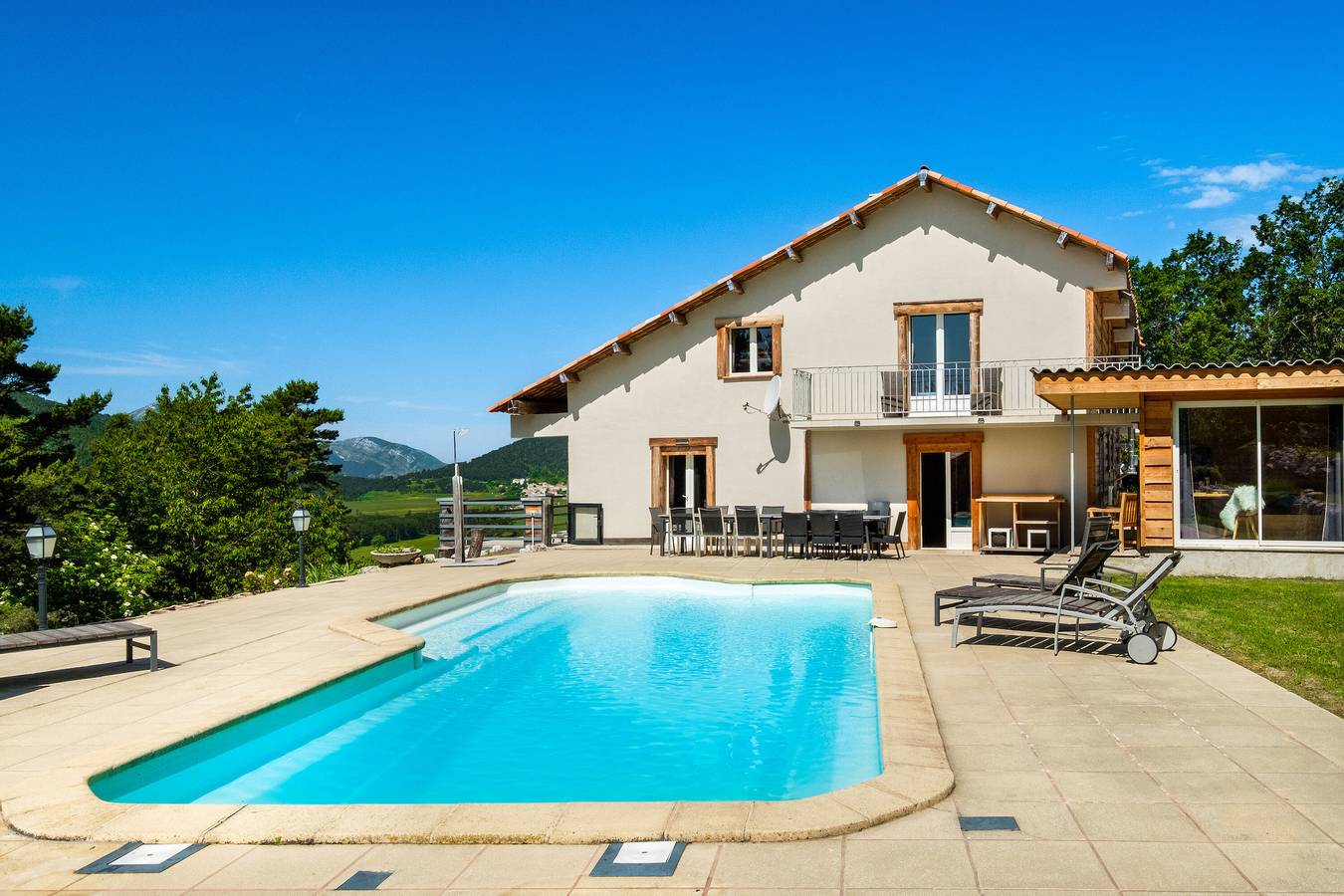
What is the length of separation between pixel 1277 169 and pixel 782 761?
50392 mm

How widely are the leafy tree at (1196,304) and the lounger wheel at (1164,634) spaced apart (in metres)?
36.4

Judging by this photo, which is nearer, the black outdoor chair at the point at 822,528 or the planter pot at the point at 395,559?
the black outdoor chair at the point at 822,528

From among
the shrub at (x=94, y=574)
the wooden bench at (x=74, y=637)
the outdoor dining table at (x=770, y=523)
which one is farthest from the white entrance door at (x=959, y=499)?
the shrub at (x=94, y=574)

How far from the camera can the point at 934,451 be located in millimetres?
17953

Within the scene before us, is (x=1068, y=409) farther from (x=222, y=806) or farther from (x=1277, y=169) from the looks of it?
(x=1277, y=169)

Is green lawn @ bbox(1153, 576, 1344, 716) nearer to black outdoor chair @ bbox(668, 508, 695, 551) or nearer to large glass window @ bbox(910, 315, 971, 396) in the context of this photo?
large glass window @ bbox(910, 315, 971, 396)

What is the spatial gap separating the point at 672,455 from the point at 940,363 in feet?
20.0

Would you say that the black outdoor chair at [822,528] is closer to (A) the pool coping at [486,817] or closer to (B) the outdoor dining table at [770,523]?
(B) the outdoor dining table at [770,523]

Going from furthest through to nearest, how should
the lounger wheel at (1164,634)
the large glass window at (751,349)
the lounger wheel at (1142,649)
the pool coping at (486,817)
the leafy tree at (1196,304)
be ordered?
the leafy tree at (1196,304) < the large glass window at (751,349) < the lounger wheel at (1164,634) < the lounger wheel at (1142,649) < the pool coping at (486,817)

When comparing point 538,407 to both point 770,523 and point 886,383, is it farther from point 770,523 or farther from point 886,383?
point 886,383

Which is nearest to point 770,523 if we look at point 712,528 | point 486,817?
point 712,528

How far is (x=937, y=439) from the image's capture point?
17.9 meters

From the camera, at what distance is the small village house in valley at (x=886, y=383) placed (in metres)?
17.2

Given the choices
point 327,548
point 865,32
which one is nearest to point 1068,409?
point 865,32
